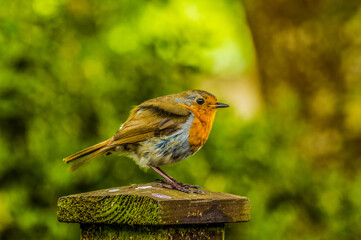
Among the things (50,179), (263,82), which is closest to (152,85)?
(50,179)

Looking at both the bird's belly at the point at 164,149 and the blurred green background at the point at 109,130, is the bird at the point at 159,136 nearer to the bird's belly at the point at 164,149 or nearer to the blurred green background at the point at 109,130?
the bird's belly at the point at 164,149

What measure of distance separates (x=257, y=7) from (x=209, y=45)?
10.9 ft

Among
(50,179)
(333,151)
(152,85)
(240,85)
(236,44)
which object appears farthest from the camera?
(240,85)

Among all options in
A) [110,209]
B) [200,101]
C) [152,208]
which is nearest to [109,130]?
[200,101]

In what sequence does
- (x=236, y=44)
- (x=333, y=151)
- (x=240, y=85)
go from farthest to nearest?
(x=240, y=85), (x=236, y=44), (x=333, y=151)

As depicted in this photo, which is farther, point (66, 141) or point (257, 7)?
point (257, 7)

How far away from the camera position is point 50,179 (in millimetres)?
4645

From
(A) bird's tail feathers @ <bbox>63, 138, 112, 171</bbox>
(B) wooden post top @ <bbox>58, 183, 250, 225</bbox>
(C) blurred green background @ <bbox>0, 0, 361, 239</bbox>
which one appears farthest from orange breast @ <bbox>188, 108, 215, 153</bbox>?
(C) blurred green background @ <bbox>0, 0, 361, 239</bbox>

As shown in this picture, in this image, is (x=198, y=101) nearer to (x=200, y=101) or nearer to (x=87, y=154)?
(x=200, y=101)

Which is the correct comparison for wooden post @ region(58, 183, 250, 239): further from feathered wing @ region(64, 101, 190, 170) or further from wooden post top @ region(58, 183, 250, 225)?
feathered wing @ region(64, 101, 190, 170)

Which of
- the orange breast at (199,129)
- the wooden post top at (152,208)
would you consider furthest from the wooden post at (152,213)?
the orange breast at (199,129)

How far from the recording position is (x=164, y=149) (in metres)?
3.20

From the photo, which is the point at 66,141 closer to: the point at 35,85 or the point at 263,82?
the point at 35,85

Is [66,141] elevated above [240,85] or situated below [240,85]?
below
